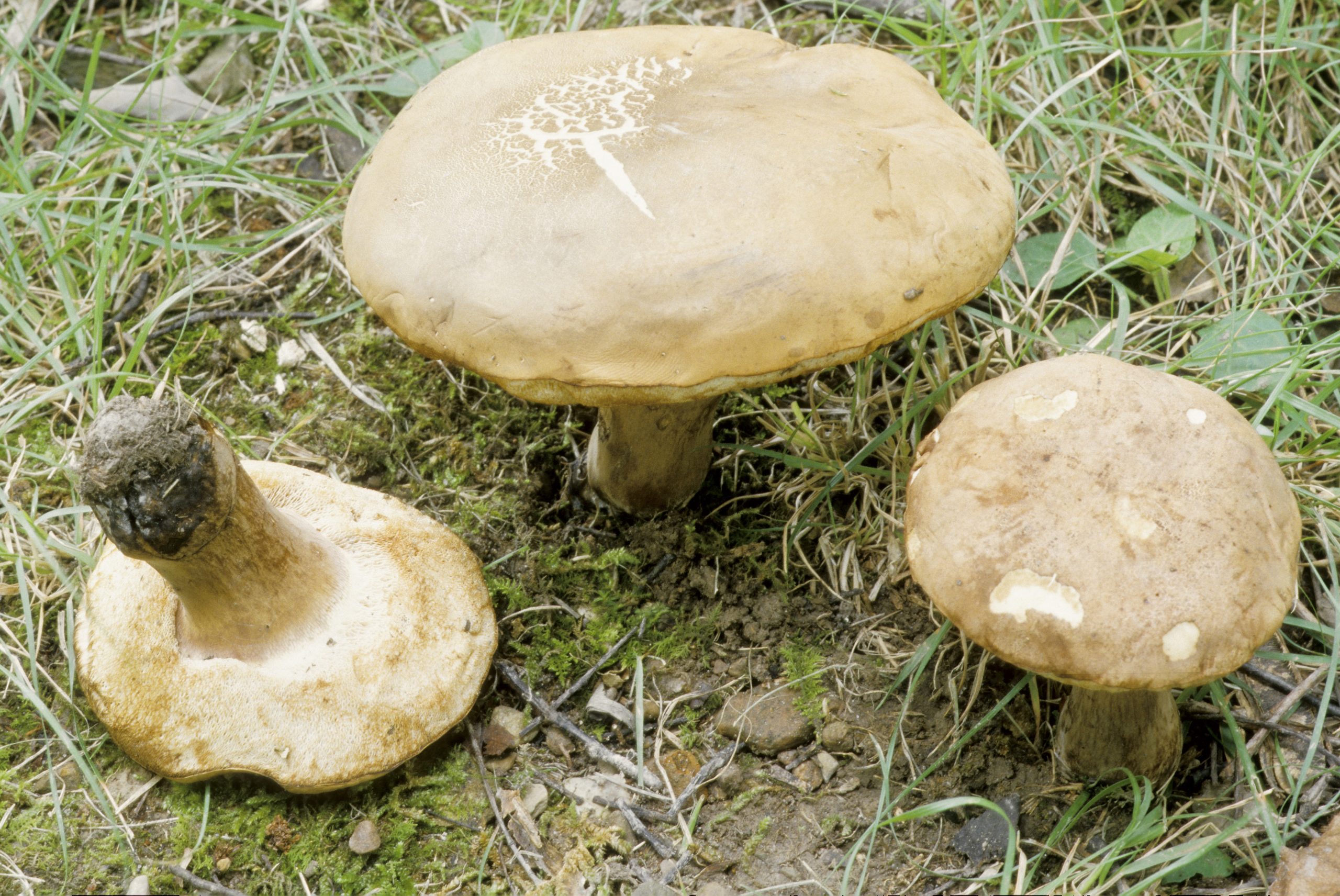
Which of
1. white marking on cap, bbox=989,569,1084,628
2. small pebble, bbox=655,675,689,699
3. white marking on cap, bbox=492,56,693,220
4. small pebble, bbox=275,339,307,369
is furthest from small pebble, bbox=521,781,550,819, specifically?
small pebble, bbox=275,339,307,369

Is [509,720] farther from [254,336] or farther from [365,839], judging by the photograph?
[254,336]

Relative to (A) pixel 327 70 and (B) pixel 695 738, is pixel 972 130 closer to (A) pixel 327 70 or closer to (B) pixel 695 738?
(B) pixel 695 738

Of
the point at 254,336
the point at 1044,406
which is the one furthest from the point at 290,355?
the point at 1044,406

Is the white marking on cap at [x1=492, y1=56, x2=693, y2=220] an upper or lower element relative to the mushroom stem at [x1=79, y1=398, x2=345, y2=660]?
upper

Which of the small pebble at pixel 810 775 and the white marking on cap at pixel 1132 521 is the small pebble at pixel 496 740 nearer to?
the small pebble at pixel 810 775

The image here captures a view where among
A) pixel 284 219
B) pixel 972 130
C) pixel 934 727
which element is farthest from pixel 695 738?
pixel 284 219

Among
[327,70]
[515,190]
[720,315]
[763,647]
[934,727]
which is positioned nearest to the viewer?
[720,315]

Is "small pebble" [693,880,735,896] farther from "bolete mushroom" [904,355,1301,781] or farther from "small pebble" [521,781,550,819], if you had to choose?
"bolete mushroom" [904,355,1301,781]
